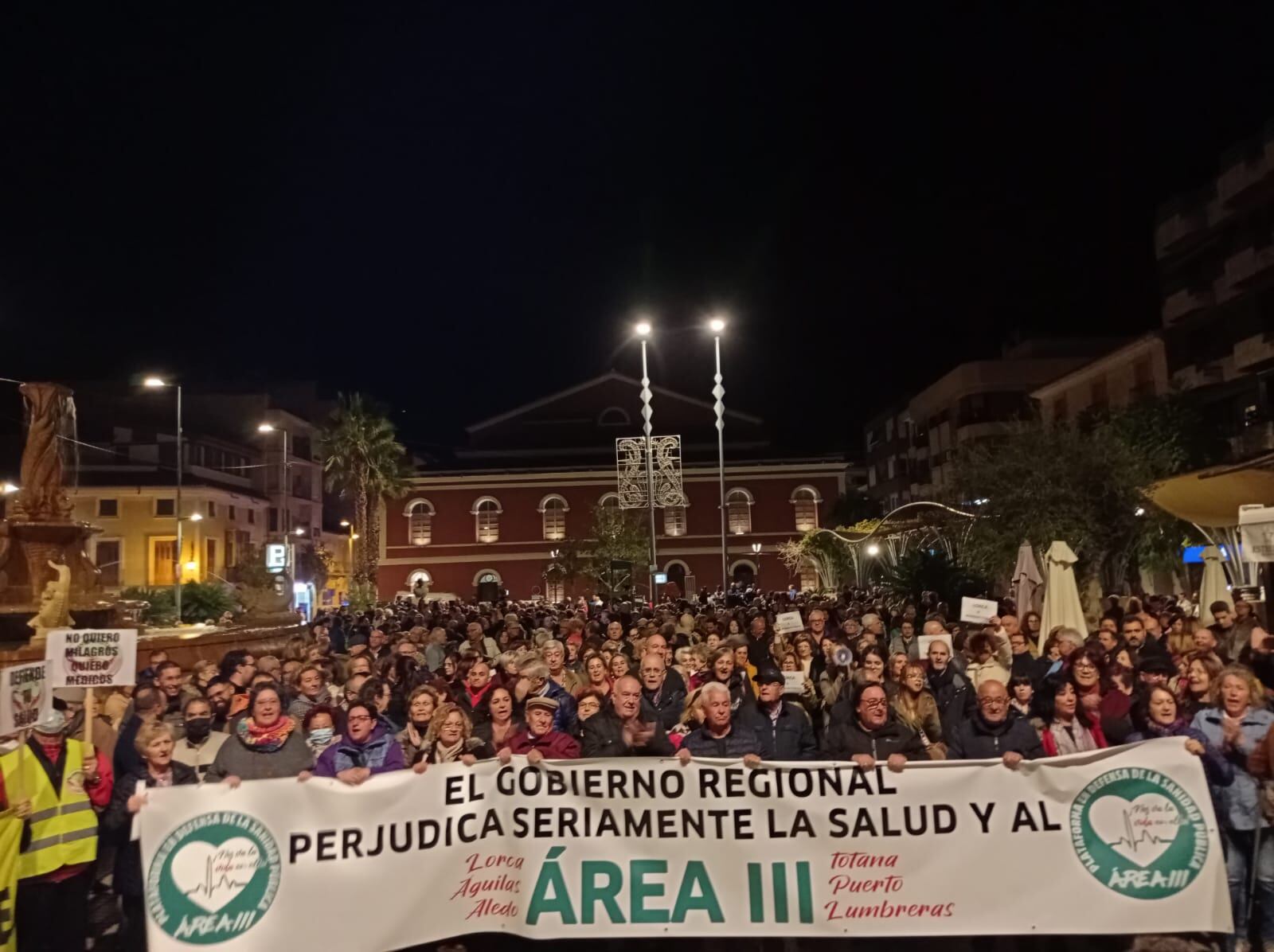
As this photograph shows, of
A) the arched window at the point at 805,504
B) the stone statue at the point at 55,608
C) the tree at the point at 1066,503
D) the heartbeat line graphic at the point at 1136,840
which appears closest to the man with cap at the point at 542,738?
the heartbeat line graphic at the point at 1136,840

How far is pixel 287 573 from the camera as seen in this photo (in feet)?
118

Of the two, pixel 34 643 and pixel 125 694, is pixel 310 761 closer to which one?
pixel 125 694

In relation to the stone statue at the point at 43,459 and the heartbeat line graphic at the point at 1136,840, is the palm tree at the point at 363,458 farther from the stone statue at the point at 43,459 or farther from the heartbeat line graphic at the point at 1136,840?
the heartbeat line graphic at the point at 1136,840

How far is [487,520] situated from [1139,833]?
54.0 meters

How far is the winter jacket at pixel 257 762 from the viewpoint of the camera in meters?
6.07

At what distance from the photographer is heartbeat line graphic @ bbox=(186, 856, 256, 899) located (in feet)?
18.2

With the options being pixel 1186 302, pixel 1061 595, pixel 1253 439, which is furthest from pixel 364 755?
pixel 1186 302

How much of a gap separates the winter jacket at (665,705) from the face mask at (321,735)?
202 cm

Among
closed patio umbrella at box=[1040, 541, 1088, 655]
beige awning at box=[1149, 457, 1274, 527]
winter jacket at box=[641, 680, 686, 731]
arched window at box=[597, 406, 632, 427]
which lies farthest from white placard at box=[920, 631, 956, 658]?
arched window at box=[597, 406, 632, 427]

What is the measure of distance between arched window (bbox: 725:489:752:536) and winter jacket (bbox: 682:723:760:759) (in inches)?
2049

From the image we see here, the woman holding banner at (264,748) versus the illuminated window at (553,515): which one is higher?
the illuminated window at (553,515)

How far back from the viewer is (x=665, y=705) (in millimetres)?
8008

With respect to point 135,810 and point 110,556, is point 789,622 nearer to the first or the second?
point 135,810

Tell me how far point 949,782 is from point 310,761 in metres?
3.71
